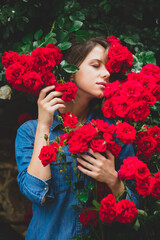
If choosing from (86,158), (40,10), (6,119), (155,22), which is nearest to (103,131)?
(86,158)

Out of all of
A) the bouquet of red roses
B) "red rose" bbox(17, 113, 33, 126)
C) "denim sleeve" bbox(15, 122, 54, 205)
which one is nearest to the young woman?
"denim sleeve" bbox(15, 122, 54, 205)

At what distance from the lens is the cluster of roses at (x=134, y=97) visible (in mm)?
982

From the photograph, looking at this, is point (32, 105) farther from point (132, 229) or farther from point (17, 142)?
point (132, 229)

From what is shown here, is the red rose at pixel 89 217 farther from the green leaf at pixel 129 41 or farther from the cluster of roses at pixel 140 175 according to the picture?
the green leaf at pixel 129 41

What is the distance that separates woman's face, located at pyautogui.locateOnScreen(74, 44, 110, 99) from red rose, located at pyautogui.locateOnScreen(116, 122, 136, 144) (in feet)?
1.21

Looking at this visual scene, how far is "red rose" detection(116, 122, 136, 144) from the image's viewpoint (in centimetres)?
95

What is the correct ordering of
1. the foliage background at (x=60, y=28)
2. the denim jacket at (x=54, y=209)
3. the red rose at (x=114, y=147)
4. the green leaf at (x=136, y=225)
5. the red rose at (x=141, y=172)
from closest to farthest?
the red rose at (x=141, y=172)
the red rose at (x=114, y=147)
the green leaf at (x=136, y=225)
the denim jacket at (x=54, y=209)
the foliage background at (x=60, y=28)

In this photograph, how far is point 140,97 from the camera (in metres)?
0.99

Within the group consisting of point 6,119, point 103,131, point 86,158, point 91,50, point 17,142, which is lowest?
point 6,119

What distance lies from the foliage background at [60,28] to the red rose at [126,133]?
26.2 inches

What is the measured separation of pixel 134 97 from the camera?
0.98m

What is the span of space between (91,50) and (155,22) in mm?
926

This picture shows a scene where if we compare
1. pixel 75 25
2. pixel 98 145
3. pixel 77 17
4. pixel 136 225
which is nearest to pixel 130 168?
pixel 98 145

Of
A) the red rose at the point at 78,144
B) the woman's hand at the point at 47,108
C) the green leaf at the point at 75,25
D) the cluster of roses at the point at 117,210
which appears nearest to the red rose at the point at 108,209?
the cluster of roses at the point at 117,210
